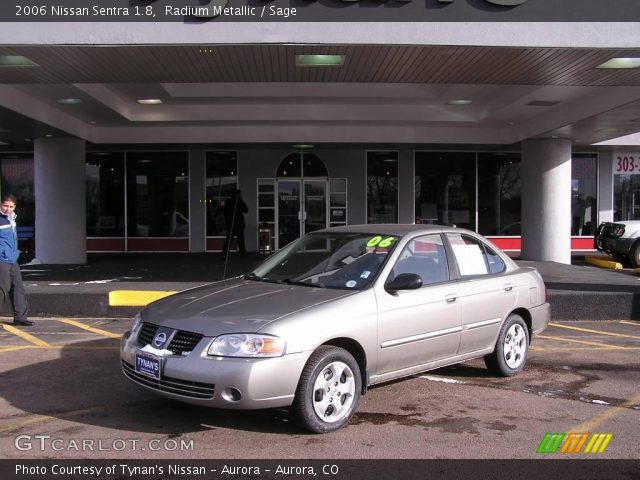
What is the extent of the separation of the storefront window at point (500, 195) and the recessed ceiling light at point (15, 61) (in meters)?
15.1

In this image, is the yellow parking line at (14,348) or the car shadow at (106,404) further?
the yellow parking line at (14,348)

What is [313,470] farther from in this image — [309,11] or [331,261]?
[309,11]

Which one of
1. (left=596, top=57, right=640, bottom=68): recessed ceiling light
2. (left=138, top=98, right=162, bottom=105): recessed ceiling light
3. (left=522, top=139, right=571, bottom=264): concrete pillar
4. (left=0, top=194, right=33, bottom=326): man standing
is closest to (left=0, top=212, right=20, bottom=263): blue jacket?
(left=0, top=194, right=33, bottom=326): man standing

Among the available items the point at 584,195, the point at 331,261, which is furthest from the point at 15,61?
the point at 584,195

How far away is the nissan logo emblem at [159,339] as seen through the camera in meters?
4.69

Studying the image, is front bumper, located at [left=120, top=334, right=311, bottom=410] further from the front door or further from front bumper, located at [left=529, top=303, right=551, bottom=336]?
the front door

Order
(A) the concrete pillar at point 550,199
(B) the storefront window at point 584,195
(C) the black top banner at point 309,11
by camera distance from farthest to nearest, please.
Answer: (B) the storefront window at point 584,195
(A) the concrete pillar at point 550,199
(C) the black top banner at point 309,11

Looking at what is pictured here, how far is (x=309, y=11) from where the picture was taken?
8172mm

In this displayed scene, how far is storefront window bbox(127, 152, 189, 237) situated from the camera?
20531mm

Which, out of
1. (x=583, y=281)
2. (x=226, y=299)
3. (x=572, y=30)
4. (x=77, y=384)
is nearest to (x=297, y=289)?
(x=226, y=299)

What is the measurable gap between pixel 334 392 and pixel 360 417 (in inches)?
21.8

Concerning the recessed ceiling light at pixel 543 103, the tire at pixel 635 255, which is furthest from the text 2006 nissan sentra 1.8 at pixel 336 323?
the tire at pixel 635 255

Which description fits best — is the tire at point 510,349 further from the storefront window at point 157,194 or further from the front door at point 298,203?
the storefront window at point 157,194

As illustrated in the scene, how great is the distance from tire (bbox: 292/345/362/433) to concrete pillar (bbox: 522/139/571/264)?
41.0ft
